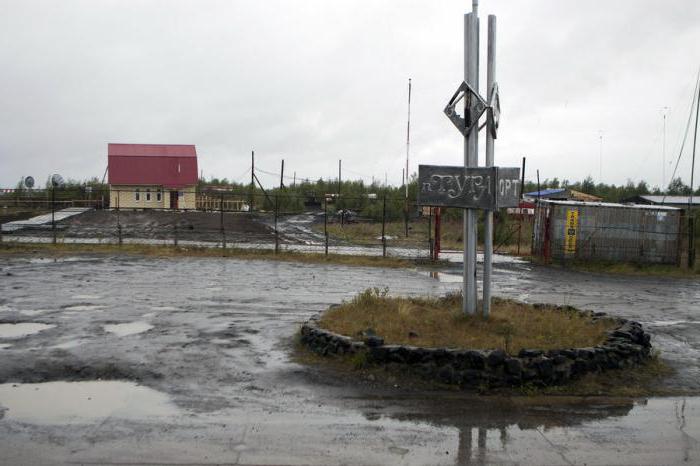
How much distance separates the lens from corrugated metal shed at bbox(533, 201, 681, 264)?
25.3 m

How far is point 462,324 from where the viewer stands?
9789 mm

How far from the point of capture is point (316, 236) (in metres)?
36.5

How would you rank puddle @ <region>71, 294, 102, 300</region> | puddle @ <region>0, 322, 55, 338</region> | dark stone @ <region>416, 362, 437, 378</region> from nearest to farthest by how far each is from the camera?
dark stone @ <region>416, 362, 437, 378</region> → puddle @ <region>0, 322, 55, 338</region> → puddle @ <region>71, 294, 102, 300</region>

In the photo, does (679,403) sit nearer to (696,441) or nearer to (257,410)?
(696,441)

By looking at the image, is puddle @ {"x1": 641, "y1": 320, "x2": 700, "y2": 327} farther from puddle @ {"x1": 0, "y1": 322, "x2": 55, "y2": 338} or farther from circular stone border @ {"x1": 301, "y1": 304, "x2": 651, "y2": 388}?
puddle @ {"x1": 0, "y1": 322, "x2": 55, "y2": 338}

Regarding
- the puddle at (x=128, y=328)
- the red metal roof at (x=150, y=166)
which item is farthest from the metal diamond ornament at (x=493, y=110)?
the red metal roof at (x=150, y=166)

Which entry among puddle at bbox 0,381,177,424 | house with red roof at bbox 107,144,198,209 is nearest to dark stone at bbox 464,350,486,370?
puddle at bbox 0,381,177,424

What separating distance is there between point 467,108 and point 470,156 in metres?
0.73

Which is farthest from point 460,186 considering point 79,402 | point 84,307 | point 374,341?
point 84,307

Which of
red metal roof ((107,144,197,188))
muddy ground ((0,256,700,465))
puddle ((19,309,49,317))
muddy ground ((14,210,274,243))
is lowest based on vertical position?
muddy ground ((0,256,700,465))

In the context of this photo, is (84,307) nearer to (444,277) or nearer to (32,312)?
(32,312)

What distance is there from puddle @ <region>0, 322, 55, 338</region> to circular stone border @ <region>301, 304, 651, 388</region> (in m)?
5.12

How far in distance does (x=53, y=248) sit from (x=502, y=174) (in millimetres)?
20919

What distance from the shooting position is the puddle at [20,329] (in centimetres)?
1034
